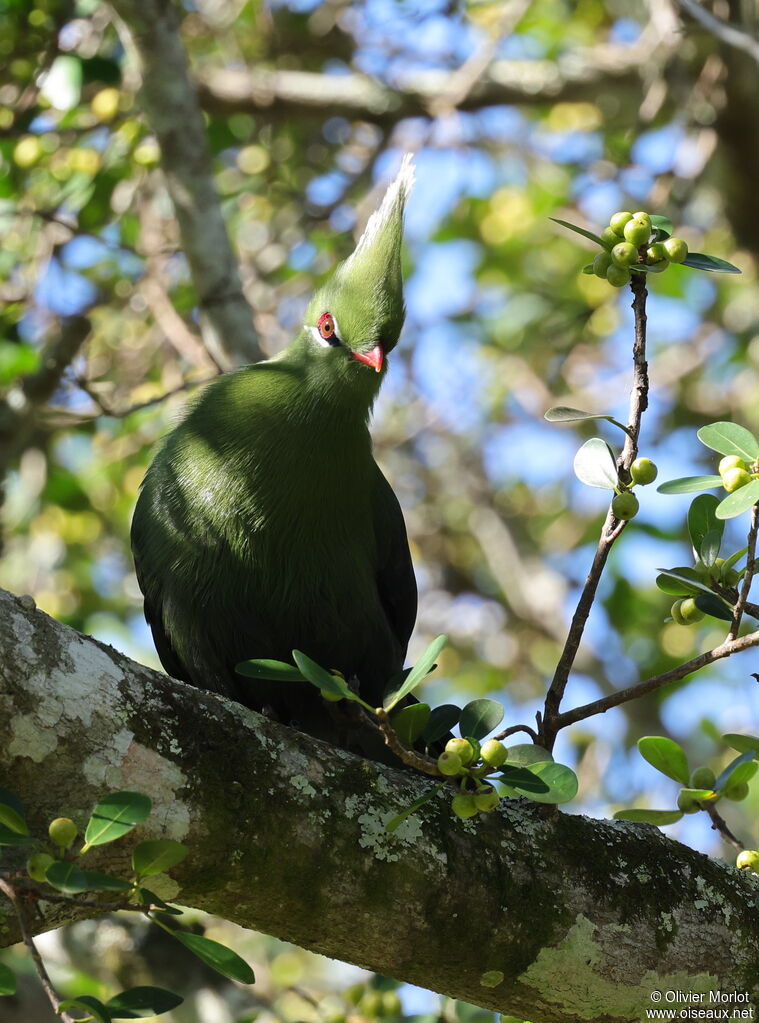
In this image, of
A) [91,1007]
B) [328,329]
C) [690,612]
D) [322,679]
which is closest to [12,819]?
[91,1007]

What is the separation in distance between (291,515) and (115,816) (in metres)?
1.57

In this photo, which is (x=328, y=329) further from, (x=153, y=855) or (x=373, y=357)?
(x=153, y=855)

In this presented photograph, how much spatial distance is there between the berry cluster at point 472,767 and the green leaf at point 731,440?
0.72 metres

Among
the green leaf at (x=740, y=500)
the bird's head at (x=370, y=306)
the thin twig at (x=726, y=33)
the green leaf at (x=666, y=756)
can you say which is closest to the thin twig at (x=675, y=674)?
the green leaf at (x=666, y=756)

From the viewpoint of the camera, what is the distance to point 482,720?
7.54 ft

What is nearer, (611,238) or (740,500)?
(740,500)

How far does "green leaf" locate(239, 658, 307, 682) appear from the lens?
218cm

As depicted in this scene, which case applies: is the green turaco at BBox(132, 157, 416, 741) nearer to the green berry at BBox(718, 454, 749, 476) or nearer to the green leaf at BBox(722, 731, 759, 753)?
the green leaf at BBox(722, 731, 759, 753)

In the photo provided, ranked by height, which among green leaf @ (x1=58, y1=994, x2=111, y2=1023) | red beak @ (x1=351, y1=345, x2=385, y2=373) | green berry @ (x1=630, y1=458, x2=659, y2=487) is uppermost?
red beak @ (x1=351, y1=345, x2=385, y2=373)

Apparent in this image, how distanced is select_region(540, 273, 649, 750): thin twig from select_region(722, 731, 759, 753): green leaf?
1.34 feet

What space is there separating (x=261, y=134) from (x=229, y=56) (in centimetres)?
59

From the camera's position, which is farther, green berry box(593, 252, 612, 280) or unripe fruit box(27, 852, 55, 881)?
green berry box(593, 252, 612, 280)

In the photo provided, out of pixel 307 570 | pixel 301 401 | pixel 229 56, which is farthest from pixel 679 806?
pixel 229 56

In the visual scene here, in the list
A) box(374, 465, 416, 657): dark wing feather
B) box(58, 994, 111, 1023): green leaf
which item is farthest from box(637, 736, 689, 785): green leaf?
box(374, 465, 416, 657): dark wing feather
